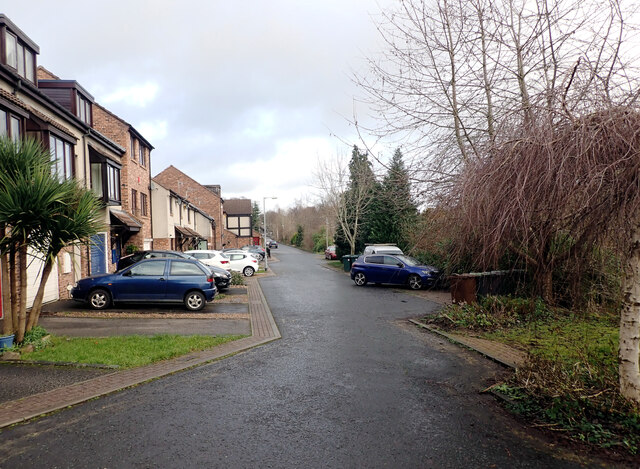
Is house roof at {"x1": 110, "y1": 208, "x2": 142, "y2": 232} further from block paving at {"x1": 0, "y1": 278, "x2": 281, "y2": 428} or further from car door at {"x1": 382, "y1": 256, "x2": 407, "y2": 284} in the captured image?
block paving at {"x1": 0, "y1": 278, "x2": 281, "y2": 428}

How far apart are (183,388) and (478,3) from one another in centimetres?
829

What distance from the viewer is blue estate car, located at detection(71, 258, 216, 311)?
12375 mm

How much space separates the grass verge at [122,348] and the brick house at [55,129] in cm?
152

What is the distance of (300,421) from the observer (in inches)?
192

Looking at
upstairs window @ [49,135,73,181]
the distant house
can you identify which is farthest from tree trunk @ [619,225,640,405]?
the distant house

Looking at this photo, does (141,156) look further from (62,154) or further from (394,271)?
(394,271)

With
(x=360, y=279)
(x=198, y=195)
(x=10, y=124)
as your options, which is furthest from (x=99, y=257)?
(x=198, y=195)

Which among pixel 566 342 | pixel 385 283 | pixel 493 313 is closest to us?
pixel 566 342

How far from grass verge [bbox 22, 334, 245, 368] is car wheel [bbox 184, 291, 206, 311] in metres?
3.69

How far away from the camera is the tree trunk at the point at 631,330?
447cm

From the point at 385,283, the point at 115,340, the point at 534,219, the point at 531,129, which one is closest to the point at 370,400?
the point at 534,219

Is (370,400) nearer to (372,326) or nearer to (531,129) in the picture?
(531,129)

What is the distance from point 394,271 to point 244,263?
11.8 metres

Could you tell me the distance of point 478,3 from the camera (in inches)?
316
